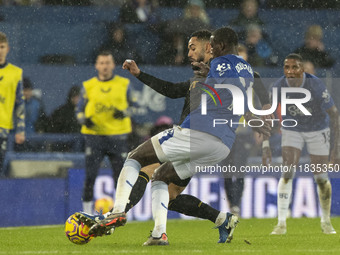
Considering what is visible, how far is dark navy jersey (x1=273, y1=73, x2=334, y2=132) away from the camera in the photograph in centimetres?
896

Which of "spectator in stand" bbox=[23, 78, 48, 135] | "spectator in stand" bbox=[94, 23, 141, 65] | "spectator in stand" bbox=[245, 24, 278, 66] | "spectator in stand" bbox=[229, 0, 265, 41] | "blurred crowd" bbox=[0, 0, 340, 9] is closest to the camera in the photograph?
"spectator in stand" bbox=[23, 78, 48, 135]

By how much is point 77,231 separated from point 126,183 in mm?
575

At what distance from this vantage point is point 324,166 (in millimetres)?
9008

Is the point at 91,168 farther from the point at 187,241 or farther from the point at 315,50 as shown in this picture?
Result: the point at 315,50

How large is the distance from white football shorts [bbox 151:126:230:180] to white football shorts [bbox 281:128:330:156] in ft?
8.27

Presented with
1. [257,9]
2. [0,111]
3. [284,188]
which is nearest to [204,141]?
[284,188]

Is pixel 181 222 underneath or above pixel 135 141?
underneath

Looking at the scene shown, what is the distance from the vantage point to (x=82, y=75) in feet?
40.5

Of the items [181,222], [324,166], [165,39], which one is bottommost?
[181,222]

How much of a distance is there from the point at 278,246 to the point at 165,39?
6899 mm

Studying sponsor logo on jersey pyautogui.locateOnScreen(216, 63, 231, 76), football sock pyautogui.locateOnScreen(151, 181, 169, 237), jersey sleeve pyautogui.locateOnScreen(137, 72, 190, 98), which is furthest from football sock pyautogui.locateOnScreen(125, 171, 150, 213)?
sponsor logo on jersey pyautogui.locateOnScreen(216, 63, 231, 76)

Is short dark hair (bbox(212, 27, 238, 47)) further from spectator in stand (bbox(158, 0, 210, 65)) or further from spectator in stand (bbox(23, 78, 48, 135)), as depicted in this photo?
spectator in stand (bbox(158, 0, 210, 65))

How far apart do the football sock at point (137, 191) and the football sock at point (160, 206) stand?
0.44 metres

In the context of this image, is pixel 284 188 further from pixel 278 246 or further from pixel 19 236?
pixel 19 236
